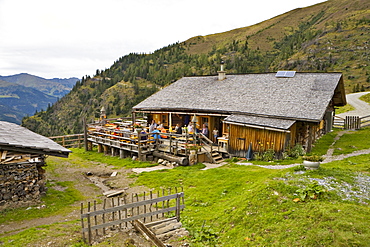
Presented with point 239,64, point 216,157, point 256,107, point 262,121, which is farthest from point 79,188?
point 239,64

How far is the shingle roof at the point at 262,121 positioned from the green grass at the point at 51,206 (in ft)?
36.3

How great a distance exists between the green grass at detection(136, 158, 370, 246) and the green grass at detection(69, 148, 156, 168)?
24.2ft

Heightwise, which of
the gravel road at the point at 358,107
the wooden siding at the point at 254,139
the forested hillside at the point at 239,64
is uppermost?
the forested hillside at the point at 239,64

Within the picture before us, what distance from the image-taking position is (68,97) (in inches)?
5285

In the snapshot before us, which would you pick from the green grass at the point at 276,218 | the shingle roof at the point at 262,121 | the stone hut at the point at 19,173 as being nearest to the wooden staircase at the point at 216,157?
the shingle roof at the point at 262,121

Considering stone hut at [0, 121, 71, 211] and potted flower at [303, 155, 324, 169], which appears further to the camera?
potted flower at [303, 155, 324, 169]

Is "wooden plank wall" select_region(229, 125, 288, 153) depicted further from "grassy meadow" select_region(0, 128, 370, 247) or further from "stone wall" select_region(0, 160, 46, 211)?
"stone wall" select_region(0, 160, 46, 211)

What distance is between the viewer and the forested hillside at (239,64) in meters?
72.0

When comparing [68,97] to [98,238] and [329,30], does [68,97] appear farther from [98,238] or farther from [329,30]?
[98,238]

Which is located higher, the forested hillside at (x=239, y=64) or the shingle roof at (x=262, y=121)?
the forested hillside at (x=239, y=64)

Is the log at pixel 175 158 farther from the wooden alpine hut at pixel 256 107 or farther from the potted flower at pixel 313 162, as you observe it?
the potted flower at pixel 313 162

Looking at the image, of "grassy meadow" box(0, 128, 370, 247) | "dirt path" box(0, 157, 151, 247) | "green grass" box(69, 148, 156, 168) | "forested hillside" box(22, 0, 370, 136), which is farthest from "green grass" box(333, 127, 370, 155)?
"forested hillside" box(22, 0, 370, 136)

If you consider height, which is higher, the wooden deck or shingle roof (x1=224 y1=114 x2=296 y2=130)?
shingle roof (x1=224 y1=114 x2=296 y2=130)

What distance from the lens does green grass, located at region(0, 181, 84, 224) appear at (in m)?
9.29
